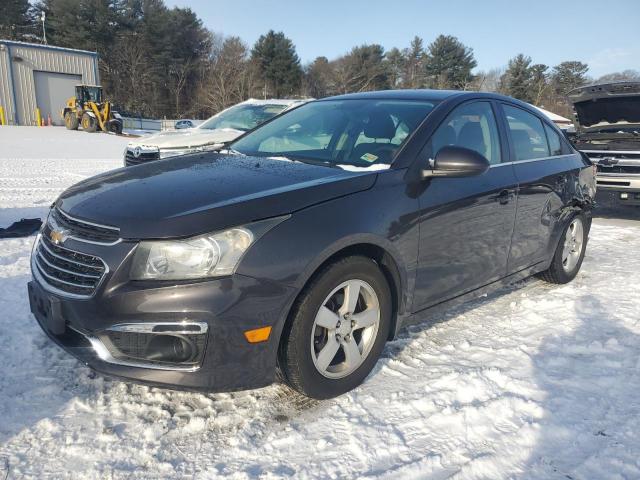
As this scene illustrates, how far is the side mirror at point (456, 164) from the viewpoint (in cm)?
285

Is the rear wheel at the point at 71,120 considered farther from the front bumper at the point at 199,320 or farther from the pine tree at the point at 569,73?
the pine tree at the point at 569,73

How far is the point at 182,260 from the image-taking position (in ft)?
7.07

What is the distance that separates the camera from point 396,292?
284cm

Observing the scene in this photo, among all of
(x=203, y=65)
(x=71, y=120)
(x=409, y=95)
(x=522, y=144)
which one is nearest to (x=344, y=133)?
(x=409, y=95)

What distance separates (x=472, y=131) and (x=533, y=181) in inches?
29.0

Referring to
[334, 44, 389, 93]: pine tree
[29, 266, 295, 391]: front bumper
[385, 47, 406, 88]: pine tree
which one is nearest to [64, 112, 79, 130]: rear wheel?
[29, 266, 295, 391]: front bumper

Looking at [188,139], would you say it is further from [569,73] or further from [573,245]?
[569,73]

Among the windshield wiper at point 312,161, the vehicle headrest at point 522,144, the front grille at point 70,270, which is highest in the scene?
the vehicle headrest at point 522,144

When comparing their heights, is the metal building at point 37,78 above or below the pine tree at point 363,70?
below

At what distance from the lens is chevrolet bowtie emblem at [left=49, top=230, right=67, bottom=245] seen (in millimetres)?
2415

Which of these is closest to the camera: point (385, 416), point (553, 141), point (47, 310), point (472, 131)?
point (47, 310)

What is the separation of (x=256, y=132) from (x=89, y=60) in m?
33.8

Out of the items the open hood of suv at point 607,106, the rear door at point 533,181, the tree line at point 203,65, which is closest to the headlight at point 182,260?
the rear door at point 533,181

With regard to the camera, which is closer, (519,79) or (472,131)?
(472,131)
